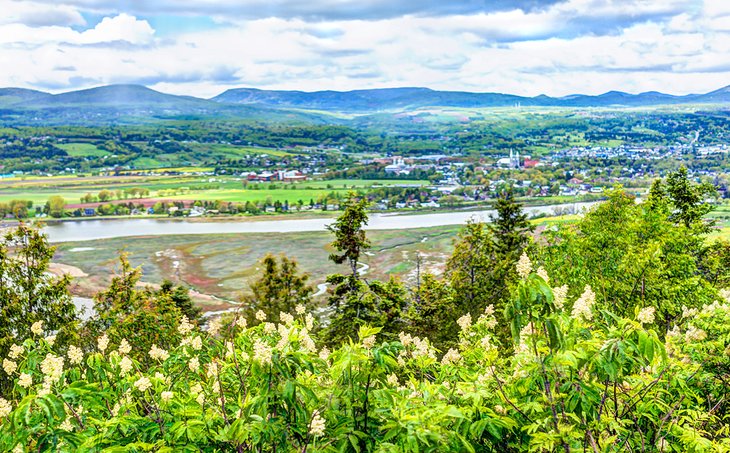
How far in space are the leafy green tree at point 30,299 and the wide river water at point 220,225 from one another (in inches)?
2413

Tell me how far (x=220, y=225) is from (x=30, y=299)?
72.7 m

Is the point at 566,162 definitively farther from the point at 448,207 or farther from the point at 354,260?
the point at 354,260

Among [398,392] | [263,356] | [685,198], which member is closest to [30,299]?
[398,392]

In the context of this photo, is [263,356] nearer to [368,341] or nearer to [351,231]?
[368,341]

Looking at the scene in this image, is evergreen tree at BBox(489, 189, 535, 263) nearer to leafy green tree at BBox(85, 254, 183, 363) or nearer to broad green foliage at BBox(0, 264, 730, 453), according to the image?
leafy green tree at BBox(85, 254, 183, 363)

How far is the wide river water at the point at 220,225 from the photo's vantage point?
8288 cm

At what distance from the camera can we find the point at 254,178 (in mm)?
160000

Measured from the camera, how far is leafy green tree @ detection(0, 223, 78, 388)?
18.9 meters

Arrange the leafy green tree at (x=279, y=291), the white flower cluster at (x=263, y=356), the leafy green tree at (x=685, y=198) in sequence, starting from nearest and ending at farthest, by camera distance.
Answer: the white flower cluster at (x=263, y=356) → the leafy green tree at (x=685, y=198) → the leafy green tree at (x=279, y=291)

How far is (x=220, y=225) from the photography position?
300 ft

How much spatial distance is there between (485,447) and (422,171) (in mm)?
162754

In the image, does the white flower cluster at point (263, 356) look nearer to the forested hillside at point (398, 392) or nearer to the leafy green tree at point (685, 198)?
the forested hillside at point (398, 392)

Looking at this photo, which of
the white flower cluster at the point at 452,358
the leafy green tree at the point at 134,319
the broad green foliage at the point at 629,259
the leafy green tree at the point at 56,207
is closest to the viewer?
the white flower cluster at the point at 452,358

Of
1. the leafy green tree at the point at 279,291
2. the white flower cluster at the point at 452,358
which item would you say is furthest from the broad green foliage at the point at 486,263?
the white flower cluster at the point at 452,358
